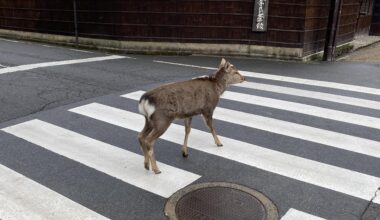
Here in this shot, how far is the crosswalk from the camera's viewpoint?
4633 mm

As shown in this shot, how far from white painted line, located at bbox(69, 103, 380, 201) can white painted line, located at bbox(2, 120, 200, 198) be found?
88cm

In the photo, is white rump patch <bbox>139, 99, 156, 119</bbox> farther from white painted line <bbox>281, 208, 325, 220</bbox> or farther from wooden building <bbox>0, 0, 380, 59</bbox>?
wooden building <bbox>0, 0, 380, 59</bbox>

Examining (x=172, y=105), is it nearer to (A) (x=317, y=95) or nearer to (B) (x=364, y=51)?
(A) (x=317, y=95)

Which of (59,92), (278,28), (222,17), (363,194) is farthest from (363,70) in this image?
(59,92)

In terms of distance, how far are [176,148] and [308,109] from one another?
11.7 ft

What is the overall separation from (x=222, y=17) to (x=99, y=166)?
10900 mm

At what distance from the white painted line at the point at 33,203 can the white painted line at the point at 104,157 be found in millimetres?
836

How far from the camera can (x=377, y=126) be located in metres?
7.23

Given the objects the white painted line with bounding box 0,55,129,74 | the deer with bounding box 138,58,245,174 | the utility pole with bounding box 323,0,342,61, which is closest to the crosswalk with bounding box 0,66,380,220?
the deer with bounding box 138,58,245,174

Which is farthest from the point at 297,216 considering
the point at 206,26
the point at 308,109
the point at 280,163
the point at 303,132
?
the point at 206,26

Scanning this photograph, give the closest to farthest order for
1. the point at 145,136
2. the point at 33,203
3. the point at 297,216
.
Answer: the point at 297,216, the point at 33,203, the point at 145,136

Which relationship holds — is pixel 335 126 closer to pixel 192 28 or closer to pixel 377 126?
pixel 377 126

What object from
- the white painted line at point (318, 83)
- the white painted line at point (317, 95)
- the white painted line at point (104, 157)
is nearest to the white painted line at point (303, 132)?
the white painted line at point (317, 95)

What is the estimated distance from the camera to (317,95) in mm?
9414
